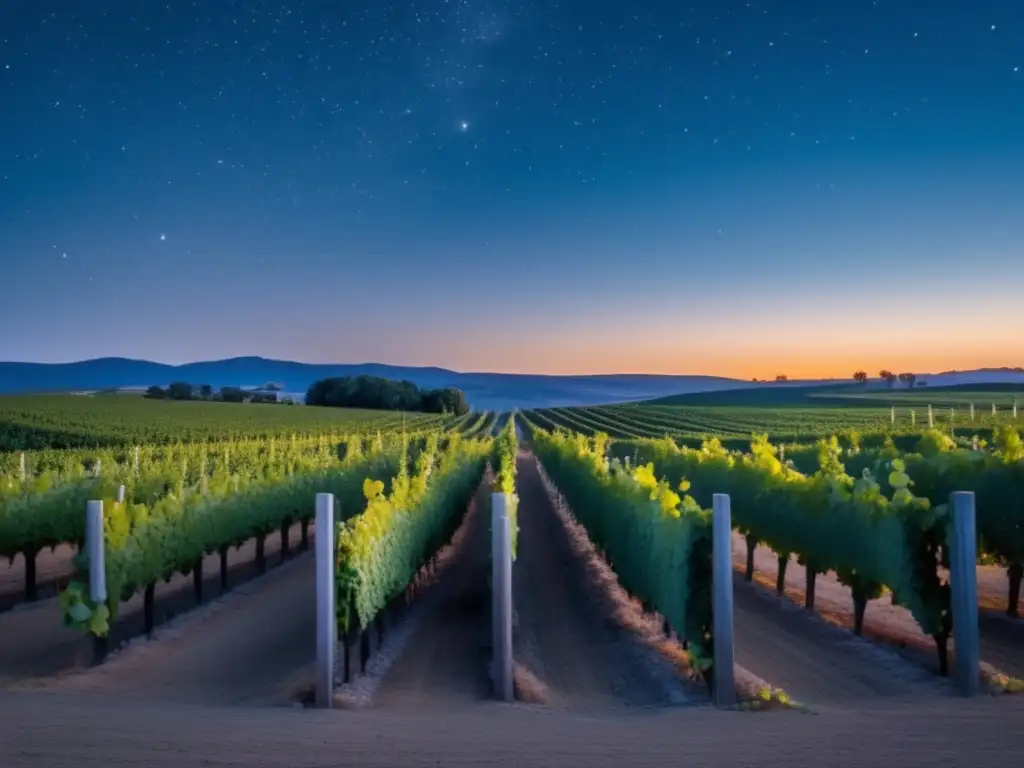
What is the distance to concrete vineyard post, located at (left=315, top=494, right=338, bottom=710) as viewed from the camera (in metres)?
5.98

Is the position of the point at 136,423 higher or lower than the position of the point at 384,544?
lower

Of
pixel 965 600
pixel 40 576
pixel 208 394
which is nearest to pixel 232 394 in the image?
pixel 208 394

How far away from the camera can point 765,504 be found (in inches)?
456

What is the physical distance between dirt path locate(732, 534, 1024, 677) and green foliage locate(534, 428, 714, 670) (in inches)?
92.6

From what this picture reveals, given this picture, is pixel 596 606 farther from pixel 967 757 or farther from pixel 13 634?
pixel 13 634

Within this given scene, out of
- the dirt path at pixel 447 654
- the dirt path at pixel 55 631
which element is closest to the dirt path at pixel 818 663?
the dirt path at pixel 447 654

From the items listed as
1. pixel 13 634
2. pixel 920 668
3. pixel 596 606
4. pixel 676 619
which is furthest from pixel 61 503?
pixel 920 668

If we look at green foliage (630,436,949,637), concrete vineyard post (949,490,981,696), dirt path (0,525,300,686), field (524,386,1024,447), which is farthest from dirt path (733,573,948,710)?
field (524,386,1024,447)

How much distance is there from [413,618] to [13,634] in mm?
4604

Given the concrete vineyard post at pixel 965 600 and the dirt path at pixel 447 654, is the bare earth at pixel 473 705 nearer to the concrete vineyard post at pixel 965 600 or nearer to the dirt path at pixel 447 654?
the dirt path at pixel 447 654

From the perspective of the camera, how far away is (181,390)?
94.6 m

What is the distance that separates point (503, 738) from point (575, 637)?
421 cm

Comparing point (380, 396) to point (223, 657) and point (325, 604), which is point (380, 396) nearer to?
point (223, 657)

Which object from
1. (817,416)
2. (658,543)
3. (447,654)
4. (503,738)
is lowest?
(447,654)
